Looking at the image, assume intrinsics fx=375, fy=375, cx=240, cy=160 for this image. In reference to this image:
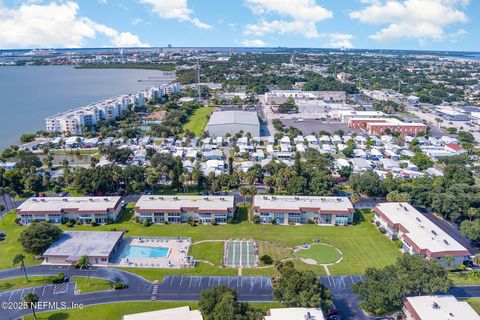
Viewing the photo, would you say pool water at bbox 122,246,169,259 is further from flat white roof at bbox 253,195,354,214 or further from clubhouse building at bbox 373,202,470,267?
clubhouse building at bbox 373,202,470,267

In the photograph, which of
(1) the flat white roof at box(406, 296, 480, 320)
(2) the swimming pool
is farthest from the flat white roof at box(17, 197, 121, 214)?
(1) the flat white roof at box(406, 296, 480, 320)

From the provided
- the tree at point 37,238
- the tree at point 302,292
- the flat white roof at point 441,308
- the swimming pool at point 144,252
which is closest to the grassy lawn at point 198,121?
the swimming pool at point 144,252

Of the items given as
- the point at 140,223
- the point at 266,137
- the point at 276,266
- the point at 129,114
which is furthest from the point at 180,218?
the point at 129,114

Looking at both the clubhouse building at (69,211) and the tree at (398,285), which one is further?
the clubhouse building at (69,211)

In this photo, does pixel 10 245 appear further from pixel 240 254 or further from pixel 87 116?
pixel 87 116

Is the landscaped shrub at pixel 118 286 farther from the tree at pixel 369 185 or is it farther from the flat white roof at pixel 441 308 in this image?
the tree at pixel 369 185

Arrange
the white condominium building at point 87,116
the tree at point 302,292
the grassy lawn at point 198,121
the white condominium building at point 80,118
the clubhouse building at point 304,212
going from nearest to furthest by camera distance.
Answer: the tree at point 302,292
the clubhouse building at point 304,212
the white condominium building at point 80,118
the white condominium building at point 87,116
the grassy lawn at point 198,121
